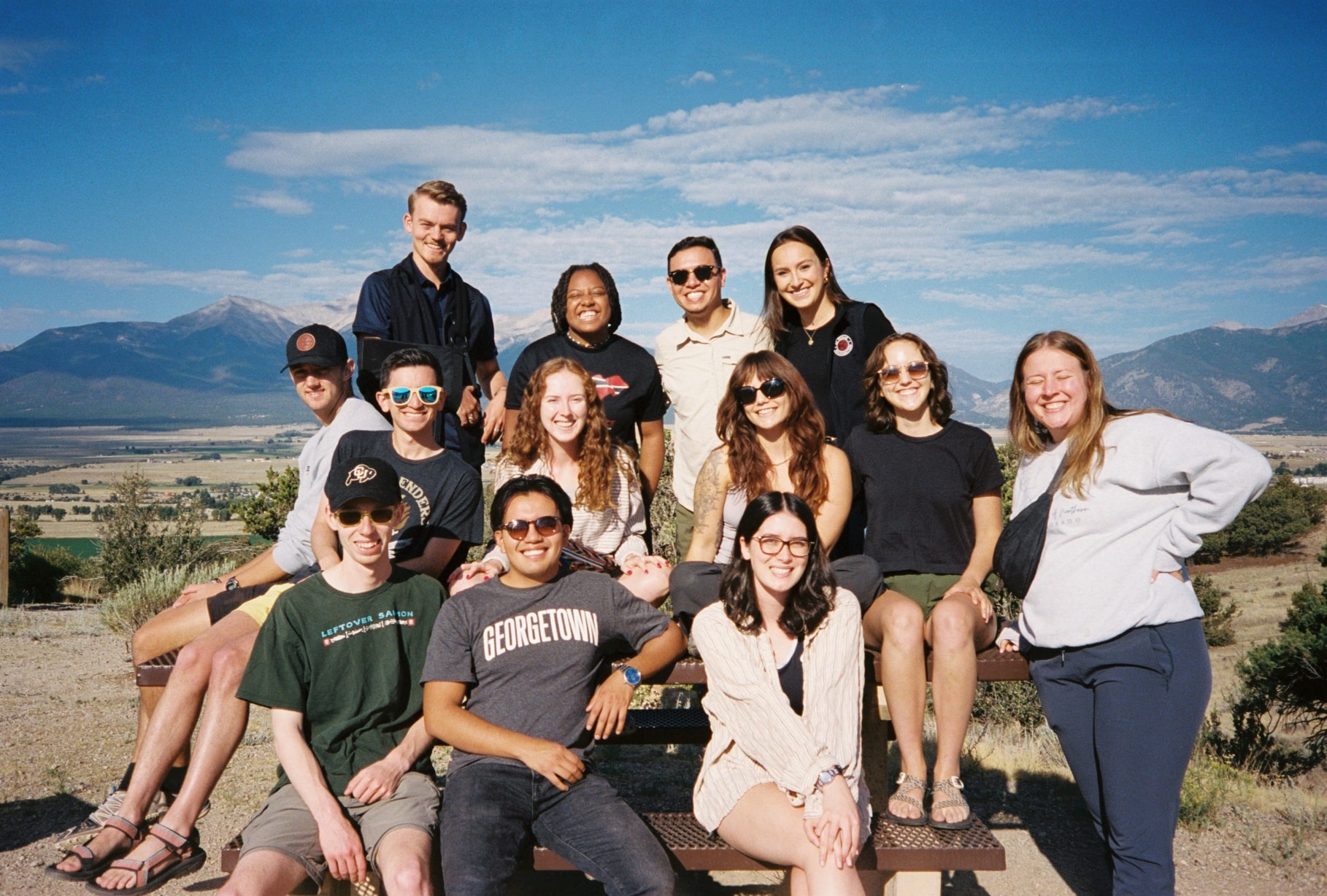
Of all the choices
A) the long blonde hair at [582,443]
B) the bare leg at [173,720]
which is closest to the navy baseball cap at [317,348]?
the long blonde hair at [582,443]

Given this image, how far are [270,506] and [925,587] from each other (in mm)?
16330

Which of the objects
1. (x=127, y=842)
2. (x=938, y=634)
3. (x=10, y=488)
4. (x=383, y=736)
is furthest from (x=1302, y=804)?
(x=10, y=488)

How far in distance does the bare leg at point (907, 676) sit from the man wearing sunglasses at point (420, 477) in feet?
5.98

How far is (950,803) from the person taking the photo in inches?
129

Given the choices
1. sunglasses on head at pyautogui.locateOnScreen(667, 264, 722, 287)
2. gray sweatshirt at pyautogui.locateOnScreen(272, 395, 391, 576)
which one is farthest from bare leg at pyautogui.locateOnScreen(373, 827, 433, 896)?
sunglasses on head at pyautogui.locateOnScreen(667, 264, 722, 287)

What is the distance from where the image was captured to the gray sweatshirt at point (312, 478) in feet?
14.4

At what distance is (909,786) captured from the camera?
3.34 metres

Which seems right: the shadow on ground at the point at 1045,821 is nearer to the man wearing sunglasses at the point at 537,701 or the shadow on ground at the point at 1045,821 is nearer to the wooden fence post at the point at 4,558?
the man wearing sunglasses at the point at 537,701

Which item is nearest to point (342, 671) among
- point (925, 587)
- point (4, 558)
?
point (925, 587)

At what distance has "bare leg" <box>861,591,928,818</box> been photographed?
339cm

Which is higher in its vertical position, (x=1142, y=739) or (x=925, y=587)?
(x=925, y=587)

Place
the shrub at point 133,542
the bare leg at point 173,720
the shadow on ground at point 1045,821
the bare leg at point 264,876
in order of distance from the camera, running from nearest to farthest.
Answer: the bare leg at point 264,876, the bare leg at point 173,720, the shadow on ground at point 1045,821, the shrub at point 133,542

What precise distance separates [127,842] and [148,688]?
0.73 metres

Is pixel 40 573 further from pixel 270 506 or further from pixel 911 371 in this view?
pixel 911 371
